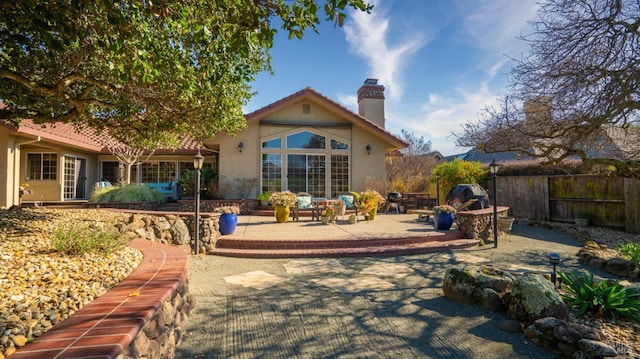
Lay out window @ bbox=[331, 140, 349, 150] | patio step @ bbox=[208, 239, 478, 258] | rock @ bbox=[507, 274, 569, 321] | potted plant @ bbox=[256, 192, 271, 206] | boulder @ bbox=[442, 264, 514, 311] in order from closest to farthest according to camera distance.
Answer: rock @ bbox=[507, 274, 569, 321] → boulder @ bbox=[442, 264, 514, 311] → patio step @ bbox=[208, 239, 478, 258] → potted plant @ bbox=[256, 192, 271, 206] → window @ bbox=[331, 140, 349, 150]

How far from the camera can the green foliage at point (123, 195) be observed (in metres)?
12.5

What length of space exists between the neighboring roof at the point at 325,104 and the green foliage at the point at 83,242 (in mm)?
9929

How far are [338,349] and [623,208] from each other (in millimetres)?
11728

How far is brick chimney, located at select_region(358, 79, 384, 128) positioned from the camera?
17359mm

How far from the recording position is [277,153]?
571 inches

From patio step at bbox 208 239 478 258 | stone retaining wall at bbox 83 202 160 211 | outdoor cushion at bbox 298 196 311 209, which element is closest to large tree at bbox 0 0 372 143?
patio step at bbox 208 239 478 258

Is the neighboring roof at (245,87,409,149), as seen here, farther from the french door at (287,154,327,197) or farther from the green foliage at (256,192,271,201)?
the green foliage at (256,192,271,201)

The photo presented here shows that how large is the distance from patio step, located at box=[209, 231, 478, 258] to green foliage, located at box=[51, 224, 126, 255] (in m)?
2.98

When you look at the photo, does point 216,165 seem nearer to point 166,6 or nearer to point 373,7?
point 166,6

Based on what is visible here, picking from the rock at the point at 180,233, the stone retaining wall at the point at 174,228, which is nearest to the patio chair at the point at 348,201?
the stone retaining wall at the point at 174,228

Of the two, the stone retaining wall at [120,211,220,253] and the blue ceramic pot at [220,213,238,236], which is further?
the blue ceramic pot at [220,213,238,236]

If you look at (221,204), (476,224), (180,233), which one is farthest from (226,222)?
(476,224)

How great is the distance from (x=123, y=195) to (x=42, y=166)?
514 centimetres

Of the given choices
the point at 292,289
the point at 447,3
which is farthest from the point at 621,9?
the point at 292,289
